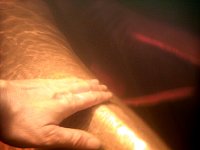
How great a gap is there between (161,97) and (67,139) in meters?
1.34

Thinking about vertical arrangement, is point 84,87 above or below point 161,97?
above

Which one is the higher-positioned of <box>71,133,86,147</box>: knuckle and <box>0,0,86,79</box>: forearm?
<box>71,133,86,147</box>: knuckle

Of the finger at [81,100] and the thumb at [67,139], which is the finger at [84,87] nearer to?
the finger at [81,100]

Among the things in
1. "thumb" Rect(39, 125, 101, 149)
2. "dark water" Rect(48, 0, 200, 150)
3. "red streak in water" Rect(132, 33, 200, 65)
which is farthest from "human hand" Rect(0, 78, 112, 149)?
"red streak in water" Rect(132, 33, 200, 65)

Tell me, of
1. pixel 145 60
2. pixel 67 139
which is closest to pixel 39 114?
pixel 67 139

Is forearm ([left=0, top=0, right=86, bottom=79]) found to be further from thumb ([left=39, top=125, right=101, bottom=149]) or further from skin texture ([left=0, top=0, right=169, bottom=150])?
thumb ([left=39, top=125, right=101, bottom=149])

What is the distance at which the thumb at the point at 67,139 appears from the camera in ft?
2.37

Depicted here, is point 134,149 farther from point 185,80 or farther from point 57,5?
point 57,5

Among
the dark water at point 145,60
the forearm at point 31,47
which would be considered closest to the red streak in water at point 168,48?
the dark water at point 145,60

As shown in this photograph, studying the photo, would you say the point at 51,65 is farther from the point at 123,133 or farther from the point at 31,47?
the point at 123,133

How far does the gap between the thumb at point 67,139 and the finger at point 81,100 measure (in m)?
0.07

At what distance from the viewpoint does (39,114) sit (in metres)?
0.74

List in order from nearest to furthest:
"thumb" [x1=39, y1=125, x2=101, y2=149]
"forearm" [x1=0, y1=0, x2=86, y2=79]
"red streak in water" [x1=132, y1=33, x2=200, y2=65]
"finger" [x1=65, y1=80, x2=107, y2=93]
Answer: "thumb" [x1=39, y1=125, x2=101, y2=149]
"finger" [x1=65, y1=80, x2=107, y2=93]
"forearm" [x1=0, y1=0, x2=86, y2=79]
"red streak in water" [x1=132, y1=33, x2=200, y2=65]

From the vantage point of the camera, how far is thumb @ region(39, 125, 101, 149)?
2.37 feet
